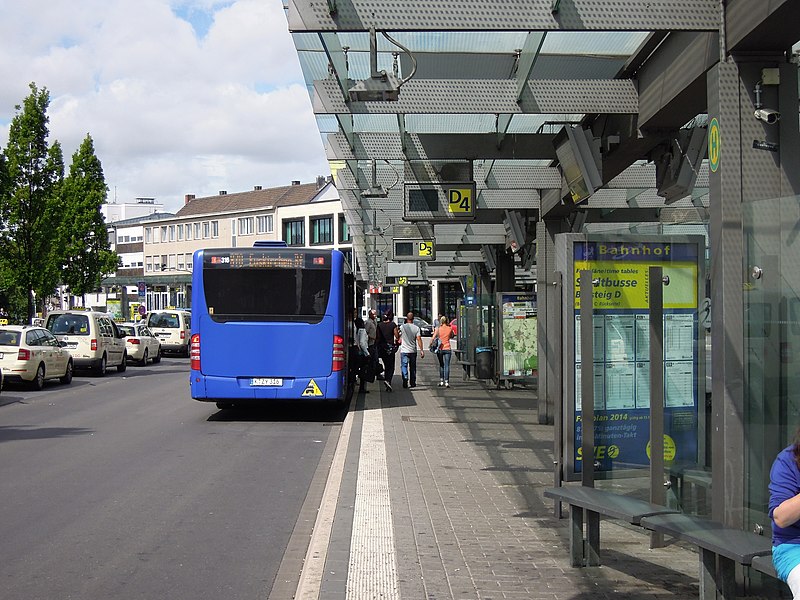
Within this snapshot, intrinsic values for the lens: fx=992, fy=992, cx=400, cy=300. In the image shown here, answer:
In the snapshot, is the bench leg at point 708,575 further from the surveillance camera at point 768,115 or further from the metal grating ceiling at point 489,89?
the metal grating ceiling at point 489,89

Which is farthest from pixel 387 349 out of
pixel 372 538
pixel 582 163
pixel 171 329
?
pixel 171 329

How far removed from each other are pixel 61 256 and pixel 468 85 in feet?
108

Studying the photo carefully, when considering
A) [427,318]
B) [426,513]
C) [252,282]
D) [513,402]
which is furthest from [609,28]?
[427,318]

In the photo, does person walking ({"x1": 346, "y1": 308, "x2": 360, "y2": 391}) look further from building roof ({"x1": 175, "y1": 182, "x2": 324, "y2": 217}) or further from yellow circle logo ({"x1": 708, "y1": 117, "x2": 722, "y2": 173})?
building roof ({"x1": 175, "y1": 182, "x2": 324, "y2": 217})

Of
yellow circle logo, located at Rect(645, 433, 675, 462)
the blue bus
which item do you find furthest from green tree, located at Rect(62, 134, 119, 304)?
yellow circle logo, located at Rect(645, 433, 675, 462)

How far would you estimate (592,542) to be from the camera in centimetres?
668

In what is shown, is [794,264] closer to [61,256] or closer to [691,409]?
[691,409]

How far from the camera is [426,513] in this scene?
8.41 metres

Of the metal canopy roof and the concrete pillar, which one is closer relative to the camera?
the concrete pillar

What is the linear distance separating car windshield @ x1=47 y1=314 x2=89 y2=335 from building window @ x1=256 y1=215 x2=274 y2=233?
63947 mm

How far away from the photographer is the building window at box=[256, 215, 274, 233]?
93.8m

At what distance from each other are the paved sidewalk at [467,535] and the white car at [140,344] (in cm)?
2420

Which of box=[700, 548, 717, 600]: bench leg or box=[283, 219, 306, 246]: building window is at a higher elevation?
box=[283, 219, 306, 246]: building window

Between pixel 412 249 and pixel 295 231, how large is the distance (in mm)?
69368
